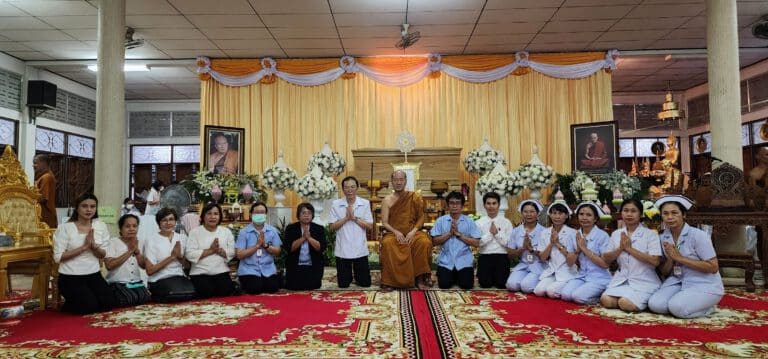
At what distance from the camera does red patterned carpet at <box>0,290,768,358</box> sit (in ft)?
9.77

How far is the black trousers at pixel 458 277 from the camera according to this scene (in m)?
5.40

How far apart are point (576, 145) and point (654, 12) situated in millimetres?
2566

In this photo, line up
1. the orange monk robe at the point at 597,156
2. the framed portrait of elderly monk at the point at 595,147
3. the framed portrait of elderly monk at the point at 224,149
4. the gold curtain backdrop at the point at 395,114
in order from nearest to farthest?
the framed portrait of elderly monk at the point at 595,147 → the orange monk robe at the point at 597,156 → the framed portrait of elderly monk at the point at 224,149 → the gold curtain backdrop at the point at 395,114

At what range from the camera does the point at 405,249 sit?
5387mm

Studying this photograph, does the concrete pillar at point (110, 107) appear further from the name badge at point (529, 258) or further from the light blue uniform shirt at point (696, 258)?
the light blue uniform shirt at point (696, 258)

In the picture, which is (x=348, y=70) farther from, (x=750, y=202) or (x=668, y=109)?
(x=750, y=202)

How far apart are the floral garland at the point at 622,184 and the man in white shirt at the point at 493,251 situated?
2985 mm

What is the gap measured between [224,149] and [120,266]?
5447 mm

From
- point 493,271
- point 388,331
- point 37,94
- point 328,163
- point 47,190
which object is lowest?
point 388,331

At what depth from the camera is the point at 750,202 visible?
17.5ft

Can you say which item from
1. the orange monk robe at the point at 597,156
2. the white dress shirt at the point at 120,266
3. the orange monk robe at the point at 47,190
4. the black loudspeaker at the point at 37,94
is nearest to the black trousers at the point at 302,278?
the white dress shirt at the point at 120,266

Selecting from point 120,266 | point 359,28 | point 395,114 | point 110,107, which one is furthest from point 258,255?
point 395,114

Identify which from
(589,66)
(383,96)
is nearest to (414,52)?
(383,96)

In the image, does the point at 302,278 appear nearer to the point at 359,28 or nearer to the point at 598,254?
the point at 598,254
